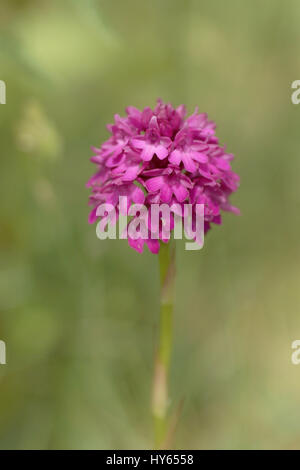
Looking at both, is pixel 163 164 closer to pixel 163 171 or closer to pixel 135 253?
pixel 163 171

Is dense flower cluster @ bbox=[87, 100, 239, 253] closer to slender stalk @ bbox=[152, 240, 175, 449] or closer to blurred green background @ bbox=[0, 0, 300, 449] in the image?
slender stalk @ bbox=[152, 240, 175, 449]

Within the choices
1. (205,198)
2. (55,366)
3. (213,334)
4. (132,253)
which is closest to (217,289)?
(213,334)

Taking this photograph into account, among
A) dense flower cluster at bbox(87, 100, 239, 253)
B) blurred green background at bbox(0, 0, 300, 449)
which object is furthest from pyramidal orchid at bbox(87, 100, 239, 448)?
blurred green background at bbox(0, 0, 300, 449)

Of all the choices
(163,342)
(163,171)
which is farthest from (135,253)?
(163,171)

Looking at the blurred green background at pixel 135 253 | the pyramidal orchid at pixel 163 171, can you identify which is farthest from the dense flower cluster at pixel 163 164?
the blurred green background at pixel 135 253

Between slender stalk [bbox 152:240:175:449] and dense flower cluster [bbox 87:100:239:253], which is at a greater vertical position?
dense flower cluster [bbox 87:100:239:253]

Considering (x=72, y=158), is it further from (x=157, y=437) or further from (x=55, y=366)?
(x=157, y=437)
